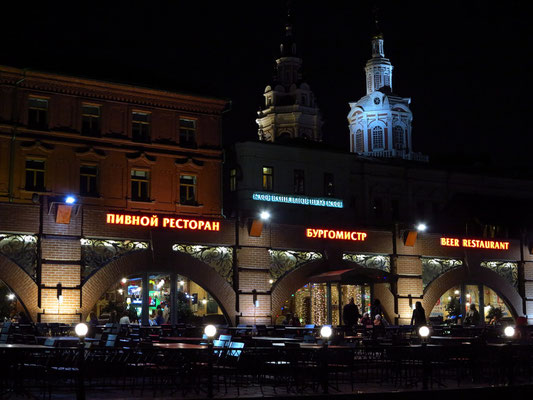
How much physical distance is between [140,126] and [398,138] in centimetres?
4977

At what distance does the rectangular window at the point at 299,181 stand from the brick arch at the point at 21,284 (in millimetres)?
16959

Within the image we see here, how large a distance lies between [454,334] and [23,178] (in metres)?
18.1

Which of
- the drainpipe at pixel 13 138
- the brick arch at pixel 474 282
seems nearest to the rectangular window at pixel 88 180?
the drainpipe at pixel 13 138

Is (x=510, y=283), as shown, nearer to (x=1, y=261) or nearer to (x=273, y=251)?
(x=273, y=251)

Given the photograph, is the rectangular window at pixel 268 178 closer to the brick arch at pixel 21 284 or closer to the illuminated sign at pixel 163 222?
the illuminated sign at pixel 163 222

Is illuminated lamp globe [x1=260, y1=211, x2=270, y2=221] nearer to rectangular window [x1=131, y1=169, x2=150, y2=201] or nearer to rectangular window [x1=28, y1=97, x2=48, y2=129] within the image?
rectangular window [x1=131, y1=169, x2=150, y2=201]

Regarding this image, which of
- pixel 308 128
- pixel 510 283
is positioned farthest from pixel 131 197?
pixel 308 128

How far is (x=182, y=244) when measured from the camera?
107ft

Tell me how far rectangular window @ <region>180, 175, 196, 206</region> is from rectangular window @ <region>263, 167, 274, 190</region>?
609 cm

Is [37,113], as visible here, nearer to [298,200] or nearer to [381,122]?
[298,200]

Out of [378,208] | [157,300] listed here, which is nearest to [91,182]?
[157,300]

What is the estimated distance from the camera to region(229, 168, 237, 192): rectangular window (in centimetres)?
4089

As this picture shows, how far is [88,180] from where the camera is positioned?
33906mm

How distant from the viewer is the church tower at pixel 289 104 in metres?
84.6
